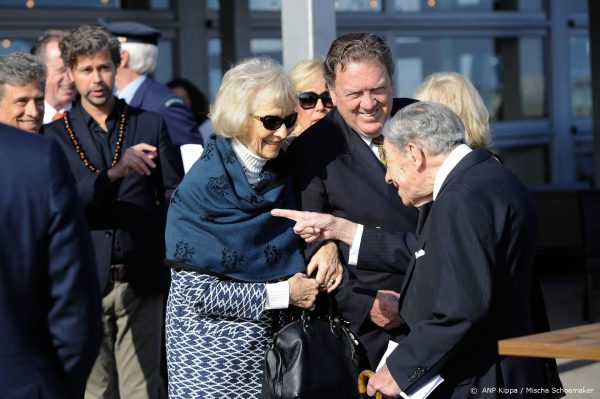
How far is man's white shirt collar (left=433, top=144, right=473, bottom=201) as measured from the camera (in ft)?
10.9

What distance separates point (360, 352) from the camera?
12.5 feet

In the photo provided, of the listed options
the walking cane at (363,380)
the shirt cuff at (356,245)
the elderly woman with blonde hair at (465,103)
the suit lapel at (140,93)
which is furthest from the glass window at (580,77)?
the walking cane at (363,380)

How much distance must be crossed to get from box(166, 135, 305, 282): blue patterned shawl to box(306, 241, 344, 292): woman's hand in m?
0.06

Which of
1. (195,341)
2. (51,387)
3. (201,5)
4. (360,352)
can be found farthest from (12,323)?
(201,5)

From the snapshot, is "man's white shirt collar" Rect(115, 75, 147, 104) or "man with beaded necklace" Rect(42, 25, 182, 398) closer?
"man with beaded necklace" Rect(42, 25, 182, 398)

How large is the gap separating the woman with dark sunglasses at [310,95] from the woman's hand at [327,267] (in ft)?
3.50

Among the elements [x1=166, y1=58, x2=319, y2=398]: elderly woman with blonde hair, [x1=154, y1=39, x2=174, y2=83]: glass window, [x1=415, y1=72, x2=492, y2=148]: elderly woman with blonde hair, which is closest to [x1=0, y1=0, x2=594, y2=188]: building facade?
[x1=154, y1=39, x2=174, y2=83]: glass window

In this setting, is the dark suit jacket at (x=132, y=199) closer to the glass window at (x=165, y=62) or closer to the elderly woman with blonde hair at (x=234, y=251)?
the elderly woman with blonde hair at (x=234, y=251)

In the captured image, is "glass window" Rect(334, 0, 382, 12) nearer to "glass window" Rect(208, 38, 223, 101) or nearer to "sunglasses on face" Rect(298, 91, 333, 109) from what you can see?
"glass window" Rect(208, 38, 223, 101)

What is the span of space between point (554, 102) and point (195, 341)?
9.42 m

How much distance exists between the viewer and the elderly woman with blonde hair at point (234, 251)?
3.66m

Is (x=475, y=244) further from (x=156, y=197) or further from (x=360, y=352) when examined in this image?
(x=156, y=197)

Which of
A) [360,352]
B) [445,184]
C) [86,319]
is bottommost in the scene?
[360,352]

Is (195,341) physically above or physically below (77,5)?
below
